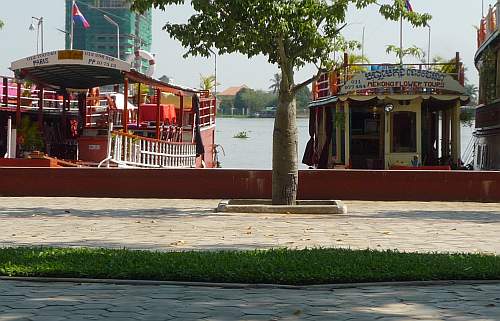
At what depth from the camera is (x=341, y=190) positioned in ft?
69.1

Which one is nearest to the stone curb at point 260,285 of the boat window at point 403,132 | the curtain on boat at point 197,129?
the boat window at point 403,132

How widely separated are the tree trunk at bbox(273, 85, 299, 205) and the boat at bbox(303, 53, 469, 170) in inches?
242

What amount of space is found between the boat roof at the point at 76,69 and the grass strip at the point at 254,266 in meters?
16.9

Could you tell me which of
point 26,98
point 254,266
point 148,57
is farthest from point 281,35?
point 148,57

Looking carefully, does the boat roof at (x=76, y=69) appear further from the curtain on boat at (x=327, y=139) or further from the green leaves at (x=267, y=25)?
the green leaves at (x=267, y=25)

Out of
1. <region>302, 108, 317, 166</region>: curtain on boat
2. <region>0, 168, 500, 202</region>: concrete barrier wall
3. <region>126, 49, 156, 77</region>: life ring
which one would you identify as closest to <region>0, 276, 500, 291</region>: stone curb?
<region>0, 168, 500, 202</region>: concrete barrier wall

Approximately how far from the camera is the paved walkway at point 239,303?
22.8 feet

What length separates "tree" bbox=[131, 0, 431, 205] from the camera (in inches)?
669

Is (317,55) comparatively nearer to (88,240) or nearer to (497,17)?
(88,240)

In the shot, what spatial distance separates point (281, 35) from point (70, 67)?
1142 centimetres

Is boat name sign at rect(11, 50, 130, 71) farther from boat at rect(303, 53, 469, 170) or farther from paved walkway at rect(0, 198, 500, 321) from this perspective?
paved walkway at rect(0, 198, 500, 321)

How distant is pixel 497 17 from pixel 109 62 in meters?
12.0

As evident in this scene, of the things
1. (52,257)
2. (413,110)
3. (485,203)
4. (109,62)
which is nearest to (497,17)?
(413,110)

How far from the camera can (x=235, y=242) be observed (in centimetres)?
1221
